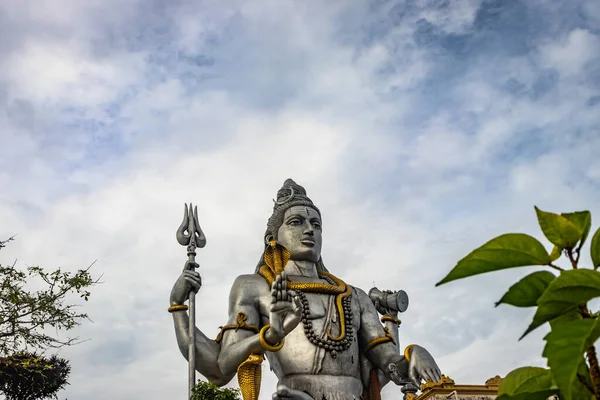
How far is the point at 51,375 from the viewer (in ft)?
63.9

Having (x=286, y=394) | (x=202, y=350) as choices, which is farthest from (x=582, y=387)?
(x=202, y=350)

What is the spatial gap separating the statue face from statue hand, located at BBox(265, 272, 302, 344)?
2.20 metres

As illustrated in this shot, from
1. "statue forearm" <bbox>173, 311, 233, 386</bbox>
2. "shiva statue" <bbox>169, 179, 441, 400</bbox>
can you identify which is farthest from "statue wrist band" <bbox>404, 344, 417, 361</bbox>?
"statue forearm" <bbox>173, 311, 233, 386</bbox>

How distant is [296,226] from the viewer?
1038 cm

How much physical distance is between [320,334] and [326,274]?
154cm

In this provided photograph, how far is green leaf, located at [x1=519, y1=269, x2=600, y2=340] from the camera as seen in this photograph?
1646 millimetres

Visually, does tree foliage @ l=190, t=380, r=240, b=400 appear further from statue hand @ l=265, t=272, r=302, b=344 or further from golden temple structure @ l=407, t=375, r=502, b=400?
golden temple structure @ l=407, t=375, r=502, b=400

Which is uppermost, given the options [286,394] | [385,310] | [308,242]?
[308,242]

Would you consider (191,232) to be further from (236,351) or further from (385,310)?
(385,310)

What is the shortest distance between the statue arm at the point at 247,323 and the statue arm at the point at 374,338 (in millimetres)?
1549

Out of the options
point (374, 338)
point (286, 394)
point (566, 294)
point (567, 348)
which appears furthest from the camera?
point (374, 338)

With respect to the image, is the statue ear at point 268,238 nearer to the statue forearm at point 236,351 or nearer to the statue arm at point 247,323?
the statue arm at point 247,323

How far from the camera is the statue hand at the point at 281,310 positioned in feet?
25.7

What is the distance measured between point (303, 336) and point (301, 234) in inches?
66.9
